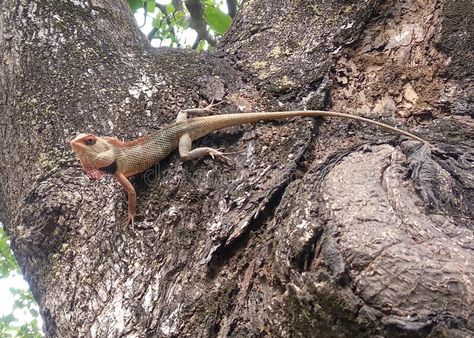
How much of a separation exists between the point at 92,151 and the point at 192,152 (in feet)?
1.36

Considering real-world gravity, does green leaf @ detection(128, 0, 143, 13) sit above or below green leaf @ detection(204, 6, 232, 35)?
above

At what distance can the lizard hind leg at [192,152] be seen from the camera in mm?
2343

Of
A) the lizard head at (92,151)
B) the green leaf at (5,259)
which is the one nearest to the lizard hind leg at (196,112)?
the lizard head at (92,151)

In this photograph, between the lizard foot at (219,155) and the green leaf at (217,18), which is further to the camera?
the green leaf at (217,18)

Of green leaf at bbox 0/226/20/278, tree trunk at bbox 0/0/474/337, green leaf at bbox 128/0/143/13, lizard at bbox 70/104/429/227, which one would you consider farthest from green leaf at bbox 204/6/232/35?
green leaf at bbox 0/226/20/278

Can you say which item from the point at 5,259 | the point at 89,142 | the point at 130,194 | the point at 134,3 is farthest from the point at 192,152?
the point at 5,259

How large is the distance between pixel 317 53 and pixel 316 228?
49.1 inches

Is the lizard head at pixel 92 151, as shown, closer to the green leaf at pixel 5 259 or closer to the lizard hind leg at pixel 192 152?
the lizard hind leg at pixel 192 152

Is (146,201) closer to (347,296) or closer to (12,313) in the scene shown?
(347,296)

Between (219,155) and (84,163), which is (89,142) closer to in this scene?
(84,163)

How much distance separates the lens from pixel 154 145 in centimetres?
256

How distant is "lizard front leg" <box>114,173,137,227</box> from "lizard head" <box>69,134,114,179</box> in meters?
0.08

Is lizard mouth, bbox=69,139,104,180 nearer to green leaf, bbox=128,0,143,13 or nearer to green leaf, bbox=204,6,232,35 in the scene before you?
green leaf, bbox=128,0,143,13

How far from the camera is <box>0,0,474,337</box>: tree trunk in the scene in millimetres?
1540
